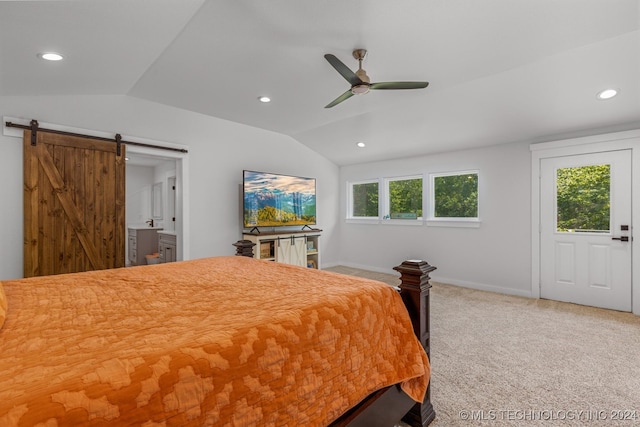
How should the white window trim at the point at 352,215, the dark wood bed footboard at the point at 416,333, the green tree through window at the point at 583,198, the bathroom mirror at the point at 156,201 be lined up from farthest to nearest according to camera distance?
the bathroom mirror at the point at 156,201, the white window trim at the point at 352,215, the green tree through window at the point at 583,198, the dark wood bed footboard at the point at 416,333

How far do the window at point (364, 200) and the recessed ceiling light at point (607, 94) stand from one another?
136 inches

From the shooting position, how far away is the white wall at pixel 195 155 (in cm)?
291

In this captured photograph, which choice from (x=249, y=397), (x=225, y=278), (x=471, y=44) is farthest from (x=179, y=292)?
(x=471, y=44)

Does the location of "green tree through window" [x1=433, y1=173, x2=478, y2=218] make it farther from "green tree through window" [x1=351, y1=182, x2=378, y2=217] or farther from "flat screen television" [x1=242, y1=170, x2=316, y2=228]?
"flat screen television" [x1=242, y1=170, x2=316, y2=228]

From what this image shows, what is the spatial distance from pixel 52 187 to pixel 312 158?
383 centimetres

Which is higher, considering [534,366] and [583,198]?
[583,198]

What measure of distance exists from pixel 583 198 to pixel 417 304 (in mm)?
3526

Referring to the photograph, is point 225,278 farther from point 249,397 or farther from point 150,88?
point 150,88

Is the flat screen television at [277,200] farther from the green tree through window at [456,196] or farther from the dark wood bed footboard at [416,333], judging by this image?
the dark wood bed footboard at [416,333]

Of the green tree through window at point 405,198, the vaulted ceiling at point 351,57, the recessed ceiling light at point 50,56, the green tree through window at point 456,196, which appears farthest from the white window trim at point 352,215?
the recessed ceiling light at point 50,56

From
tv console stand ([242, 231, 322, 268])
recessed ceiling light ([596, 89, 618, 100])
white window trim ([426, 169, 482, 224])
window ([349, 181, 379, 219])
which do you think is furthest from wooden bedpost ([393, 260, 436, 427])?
window ([349, 181, 379, 219])

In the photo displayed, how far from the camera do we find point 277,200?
499cm

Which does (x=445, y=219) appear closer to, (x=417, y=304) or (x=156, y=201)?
(x=417, y=304)

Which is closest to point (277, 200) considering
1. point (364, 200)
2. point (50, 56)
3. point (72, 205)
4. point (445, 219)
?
point (364, 200)
